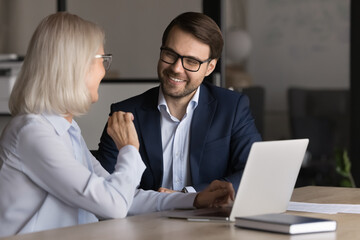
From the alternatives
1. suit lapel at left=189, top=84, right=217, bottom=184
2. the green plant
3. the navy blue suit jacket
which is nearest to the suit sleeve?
the navy blue suit jacket

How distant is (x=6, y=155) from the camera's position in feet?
7.09

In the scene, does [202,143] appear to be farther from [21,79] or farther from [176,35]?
[21,79]

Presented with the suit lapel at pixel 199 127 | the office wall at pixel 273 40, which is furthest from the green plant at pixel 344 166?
the suit lapel at pixel 199 127

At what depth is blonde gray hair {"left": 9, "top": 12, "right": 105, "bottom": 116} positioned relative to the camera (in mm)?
2168

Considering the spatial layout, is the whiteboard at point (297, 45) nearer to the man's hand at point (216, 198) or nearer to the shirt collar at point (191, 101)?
the shirt collar at point (191, 101)

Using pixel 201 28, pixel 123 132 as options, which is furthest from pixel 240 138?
pixel 123 132

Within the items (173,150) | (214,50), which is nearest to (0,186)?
(173,150)

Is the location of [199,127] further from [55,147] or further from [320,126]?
[320,126]

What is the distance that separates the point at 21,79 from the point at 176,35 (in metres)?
1.02

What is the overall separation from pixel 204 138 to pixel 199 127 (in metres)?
0.05

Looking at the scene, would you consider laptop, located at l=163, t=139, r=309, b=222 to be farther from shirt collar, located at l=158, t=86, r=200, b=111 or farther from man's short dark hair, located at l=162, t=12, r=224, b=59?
man's short dark hair, located at l=162, t=12, r=224, b=59

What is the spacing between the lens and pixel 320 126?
15.6 feet

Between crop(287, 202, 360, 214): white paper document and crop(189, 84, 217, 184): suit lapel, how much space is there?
640mm

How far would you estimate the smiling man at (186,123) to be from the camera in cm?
305
